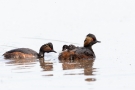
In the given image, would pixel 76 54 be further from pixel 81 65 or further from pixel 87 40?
pixel 81 65

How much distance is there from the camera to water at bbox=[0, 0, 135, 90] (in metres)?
13.3

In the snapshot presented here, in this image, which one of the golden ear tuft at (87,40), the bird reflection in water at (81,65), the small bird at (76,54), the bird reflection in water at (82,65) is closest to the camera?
the bird reflection in water at (82,65)

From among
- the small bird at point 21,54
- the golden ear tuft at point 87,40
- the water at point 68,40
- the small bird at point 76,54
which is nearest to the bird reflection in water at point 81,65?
the water at point 68,40

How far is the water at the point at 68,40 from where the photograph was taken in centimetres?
1327

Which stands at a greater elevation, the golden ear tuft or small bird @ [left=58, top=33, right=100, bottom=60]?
the golden ear tuft

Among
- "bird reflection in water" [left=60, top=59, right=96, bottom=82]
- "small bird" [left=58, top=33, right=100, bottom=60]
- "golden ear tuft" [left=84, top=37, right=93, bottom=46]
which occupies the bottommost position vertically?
"bird reflection in water" [left=60, top=59, right=96, bottom=82]

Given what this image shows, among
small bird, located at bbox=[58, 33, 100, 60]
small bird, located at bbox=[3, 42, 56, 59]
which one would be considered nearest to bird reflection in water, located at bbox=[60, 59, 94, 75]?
small bird, located at bbox=[58, 33, 100, 60]

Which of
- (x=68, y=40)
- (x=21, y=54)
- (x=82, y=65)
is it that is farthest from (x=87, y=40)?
(x=68, y=40)

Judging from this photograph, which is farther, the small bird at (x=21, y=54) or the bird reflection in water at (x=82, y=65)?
the small bird at (x=21, y=54)

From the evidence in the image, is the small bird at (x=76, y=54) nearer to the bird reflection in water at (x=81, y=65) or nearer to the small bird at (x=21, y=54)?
the bird reflection in water at (x=81, y=65)

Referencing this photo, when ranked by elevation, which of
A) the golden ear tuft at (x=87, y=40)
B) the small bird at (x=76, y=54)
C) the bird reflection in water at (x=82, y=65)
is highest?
the golden ear tuft at (x=87, y=40)

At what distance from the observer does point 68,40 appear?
24875 millimetres

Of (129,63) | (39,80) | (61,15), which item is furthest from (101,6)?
(39,80)

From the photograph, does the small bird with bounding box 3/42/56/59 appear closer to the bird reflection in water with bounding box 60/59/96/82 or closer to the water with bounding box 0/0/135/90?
the water with bounding box 0/0/135/90
